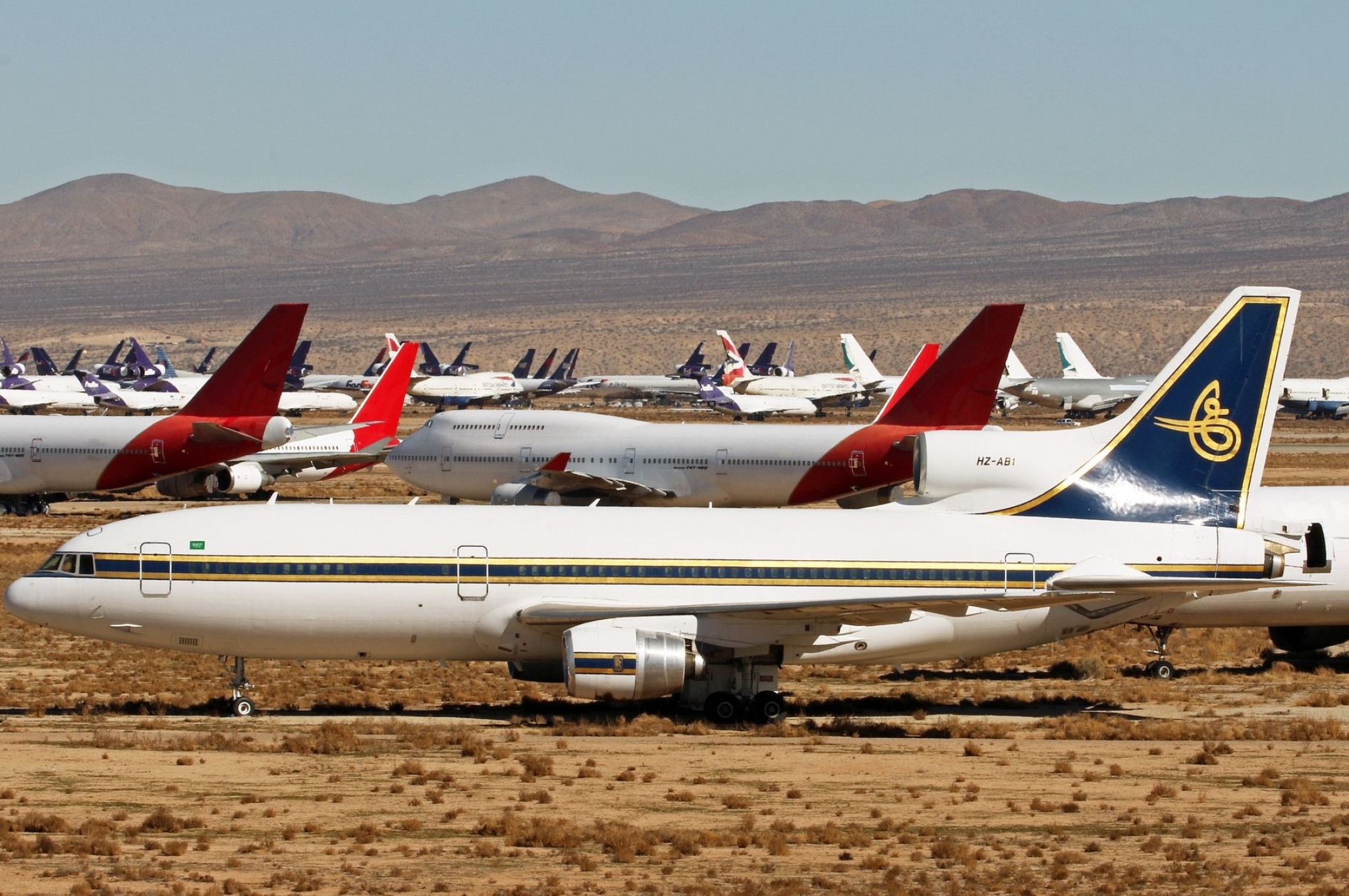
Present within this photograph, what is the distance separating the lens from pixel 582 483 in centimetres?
6303

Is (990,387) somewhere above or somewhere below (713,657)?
above

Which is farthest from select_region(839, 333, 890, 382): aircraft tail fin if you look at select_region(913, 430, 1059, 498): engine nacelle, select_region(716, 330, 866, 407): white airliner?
select_region(913, 430, 1059, 498): engine nacelle

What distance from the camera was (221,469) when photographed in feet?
262

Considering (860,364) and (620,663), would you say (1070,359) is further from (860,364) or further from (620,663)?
(620,663)

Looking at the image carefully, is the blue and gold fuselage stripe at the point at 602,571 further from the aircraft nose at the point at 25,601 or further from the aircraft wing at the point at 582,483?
the aircraft wing at the point at 582,483

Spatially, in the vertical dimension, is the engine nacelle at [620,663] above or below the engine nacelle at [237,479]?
below

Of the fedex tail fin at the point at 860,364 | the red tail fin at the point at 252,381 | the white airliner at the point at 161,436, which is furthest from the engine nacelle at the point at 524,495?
the fedex tail fin at the point at 860,364

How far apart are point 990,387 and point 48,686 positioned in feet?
101

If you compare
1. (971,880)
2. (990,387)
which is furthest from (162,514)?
(990,387)

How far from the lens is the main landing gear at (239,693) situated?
3262 cm

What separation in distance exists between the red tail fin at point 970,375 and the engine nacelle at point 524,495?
13790mm

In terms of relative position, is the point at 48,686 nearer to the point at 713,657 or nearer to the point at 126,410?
the point at 713,657

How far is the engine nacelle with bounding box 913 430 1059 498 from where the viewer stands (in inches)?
1395

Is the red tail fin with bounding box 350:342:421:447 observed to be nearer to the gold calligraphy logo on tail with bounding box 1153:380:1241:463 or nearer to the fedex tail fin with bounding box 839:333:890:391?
the gold calligraphy logo on tail with bounding box 1153:380:1241:463
